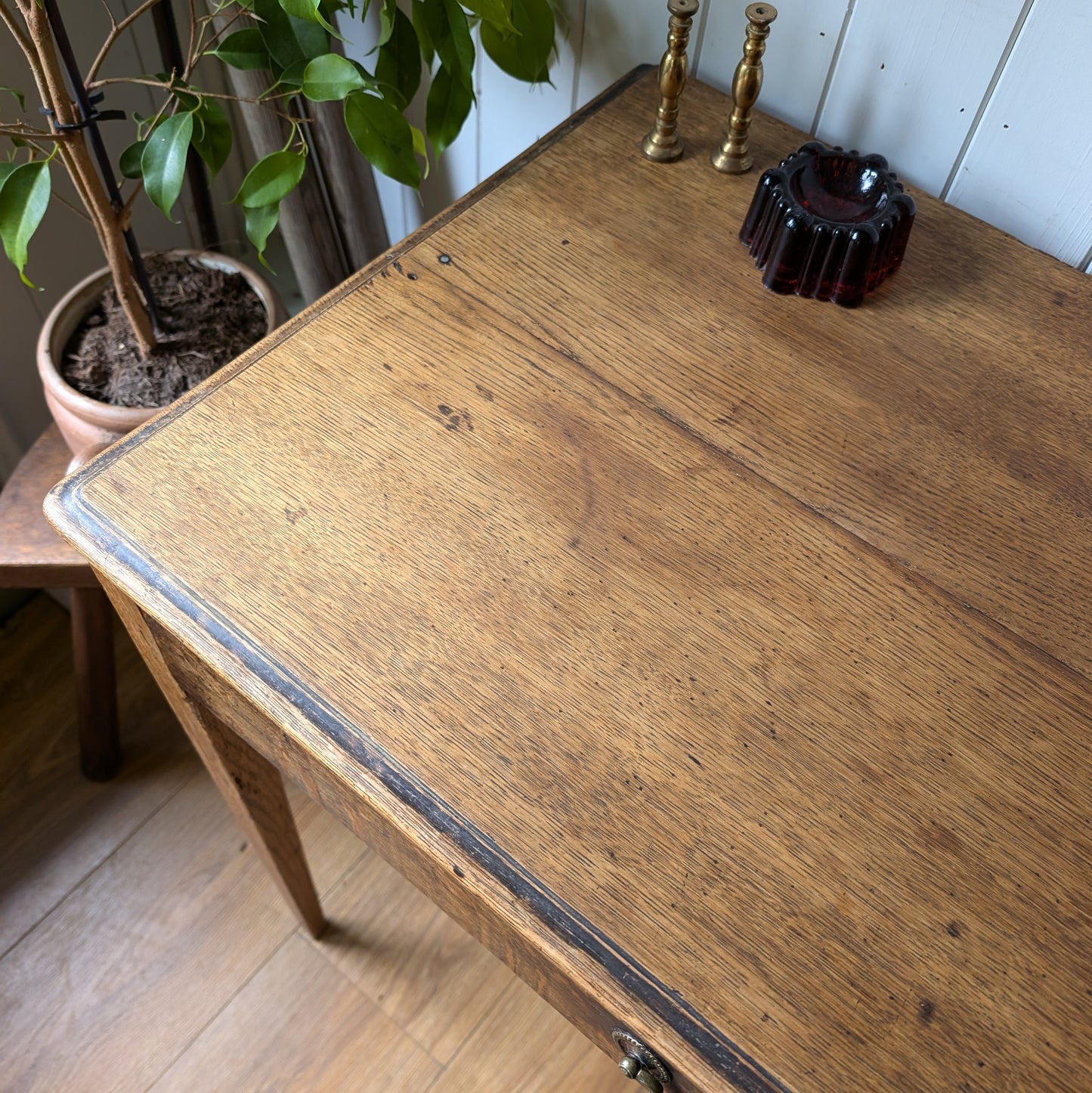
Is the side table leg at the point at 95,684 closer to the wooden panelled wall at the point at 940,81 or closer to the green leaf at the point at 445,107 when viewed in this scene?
the green leaf at the point at 445,107

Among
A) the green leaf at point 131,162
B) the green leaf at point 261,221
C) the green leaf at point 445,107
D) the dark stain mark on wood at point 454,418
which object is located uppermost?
the green leaf at point 445,107

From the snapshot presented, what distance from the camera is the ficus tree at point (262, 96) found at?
759mm

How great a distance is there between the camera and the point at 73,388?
3.21ft

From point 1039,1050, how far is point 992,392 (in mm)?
454

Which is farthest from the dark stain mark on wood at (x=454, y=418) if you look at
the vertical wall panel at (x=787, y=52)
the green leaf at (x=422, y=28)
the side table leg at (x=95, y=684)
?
the side table leg at (x=95, y=684)

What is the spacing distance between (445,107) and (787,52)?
1.04ft

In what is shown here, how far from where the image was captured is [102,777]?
1.33 metres

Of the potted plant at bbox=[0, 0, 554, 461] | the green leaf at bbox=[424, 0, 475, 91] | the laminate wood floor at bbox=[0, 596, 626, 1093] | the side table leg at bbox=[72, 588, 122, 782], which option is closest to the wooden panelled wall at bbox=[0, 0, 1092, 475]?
the potted plant at bbox=[0, 0, 554, 461]

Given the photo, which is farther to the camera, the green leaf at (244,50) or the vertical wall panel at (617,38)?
the vertical wall panel at (617,38)

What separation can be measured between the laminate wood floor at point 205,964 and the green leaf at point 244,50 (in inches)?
35.5

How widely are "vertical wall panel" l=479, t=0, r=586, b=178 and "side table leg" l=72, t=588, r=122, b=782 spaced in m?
0.69

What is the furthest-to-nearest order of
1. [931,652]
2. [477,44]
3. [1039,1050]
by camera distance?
[477,44] → [931,652] → [1039,1050]

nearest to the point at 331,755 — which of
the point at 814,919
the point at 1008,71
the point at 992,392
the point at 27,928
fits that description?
the point at 814,919

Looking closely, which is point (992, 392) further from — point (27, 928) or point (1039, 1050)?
point (27, 928)
